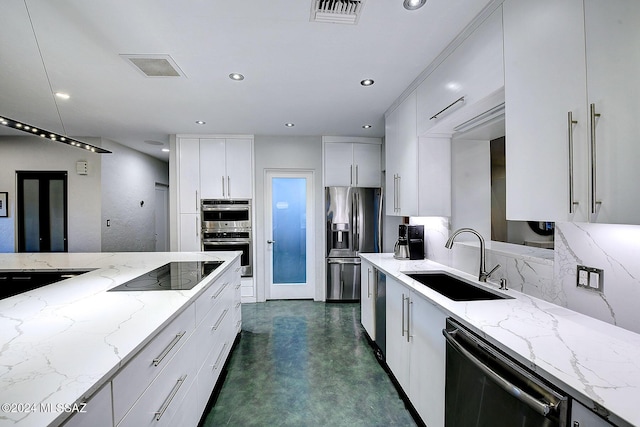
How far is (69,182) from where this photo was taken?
4.46m

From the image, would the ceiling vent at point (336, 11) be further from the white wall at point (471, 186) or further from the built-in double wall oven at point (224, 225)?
the built-in double wall oven at point (224, 225)

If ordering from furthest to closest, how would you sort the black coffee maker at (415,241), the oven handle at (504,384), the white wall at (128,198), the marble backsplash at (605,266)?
the white wall at (128,198) → the black coffee maker at (415,241) → the marble backsplash at (605,266) → the oven handle at (504,384)

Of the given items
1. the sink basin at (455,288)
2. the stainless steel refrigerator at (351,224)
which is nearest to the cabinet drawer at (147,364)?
the sink basin at (455,288)

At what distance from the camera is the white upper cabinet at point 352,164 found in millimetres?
4289

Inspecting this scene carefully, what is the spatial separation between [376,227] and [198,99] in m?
2.92

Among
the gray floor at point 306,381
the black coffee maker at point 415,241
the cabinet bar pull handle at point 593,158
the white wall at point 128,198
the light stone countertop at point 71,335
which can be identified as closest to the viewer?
the light stone countertop at point 71,335

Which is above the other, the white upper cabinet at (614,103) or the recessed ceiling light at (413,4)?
the recessed ceiling light at (413,4)

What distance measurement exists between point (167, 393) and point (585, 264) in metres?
2.05

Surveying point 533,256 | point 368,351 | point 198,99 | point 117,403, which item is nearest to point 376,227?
point 368,351

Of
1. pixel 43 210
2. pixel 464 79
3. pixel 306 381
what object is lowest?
pixel 306 381

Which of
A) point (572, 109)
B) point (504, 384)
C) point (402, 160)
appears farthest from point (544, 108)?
point (402, 160)

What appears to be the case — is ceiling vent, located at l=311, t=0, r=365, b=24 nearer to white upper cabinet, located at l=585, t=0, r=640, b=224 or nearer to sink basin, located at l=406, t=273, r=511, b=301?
white upper cabinet, located at l=585, t=0, r=640, b=224

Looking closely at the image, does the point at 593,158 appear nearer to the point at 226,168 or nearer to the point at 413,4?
the point at 413,4

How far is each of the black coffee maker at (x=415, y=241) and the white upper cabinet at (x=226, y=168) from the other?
2560mm
